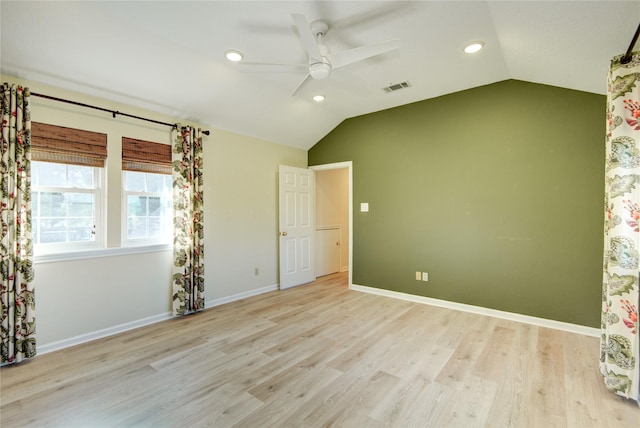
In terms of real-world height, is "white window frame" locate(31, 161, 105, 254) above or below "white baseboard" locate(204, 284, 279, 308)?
above

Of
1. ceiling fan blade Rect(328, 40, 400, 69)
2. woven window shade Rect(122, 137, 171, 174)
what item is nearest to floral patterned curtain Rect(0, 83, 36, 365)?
woven window shade Rect(122, 137, 171, 174)

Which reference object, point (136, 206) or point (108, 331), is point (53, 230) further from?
point (108, 331)

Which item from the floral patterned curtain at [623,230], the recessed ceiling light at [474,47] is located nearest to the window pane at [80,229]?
the recessed ceiling light at [474,47]

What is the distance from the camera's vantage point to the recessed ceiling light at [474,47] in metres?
2.71

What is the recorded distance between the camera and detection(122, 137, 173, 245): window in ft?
10.9

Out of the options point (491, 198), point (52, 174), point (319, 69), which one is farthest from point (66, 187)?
point (491, 198)

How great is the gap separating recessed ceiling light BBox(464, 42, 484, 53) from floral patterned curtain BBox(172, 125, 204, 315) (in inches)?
127

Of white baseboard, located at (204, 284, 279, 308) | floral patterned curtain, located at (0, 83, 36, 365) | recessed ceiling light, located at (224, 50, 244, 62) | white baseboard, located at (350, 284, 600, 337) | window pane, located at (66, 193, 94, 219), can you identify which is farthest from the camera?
white baseboard, located at (204, 284, 279, 308)

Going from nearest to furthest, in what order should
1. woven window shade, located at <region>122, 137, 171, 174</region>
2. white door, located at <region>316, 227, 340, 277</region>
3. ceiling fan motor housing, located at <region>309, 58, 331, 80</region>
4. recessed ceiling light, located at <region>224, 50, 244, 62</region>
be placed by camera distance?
1. ceiling fan motor housing, located at <region>309, 58, 331, 80</region>
2. recessed ceiling light, located at <region>224, 50, 244, 62</region>
3. woven window shade, located at <region>122, 137, 171, 174</region>
4. white door, located at <region>316, 227, 340, 277</region>

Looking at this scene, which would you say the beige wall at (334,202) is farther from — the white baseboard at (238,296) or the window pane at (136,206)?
the window pane at (136,206)

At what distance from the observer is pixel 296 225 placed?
5141mm

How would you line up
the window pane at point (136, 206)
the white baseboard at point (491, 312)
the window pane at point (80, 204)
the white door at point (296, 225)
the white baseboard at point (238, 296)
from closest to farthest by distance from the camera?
the window pane at point (80, 204), the white baseboard at point (491, 312), the window pane at point (136, 206), the white baseboard at point (238, 296), the white door at point (296, 225)

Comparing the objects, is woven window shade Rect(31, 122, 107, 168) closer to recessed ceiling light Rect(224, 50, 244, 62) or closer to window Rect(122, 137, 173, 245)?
window Rect(122, 137, 173, 245)

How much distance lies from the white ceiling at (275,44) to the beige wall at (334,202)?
96.6 inches
